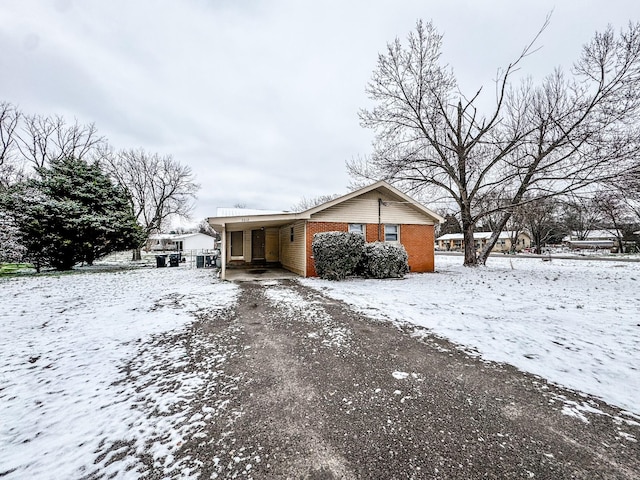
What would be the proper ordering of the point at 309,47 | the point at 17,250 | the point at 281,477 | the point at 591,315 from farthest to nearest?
the point at 309,47
the point at 17,250
the point at 591,315
the point at 281,477

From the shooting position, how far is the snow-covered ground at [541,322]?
10.4 ft

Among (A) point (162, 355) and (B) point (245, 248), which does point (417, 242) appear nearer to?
(B) point (245, 248)

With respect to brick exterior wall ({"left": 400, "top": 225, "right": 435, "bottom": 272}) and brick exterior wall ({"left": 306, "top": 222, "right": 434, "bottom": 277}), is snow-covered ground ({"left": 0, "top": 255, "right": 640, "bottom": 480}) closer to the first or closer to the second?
brick exterior wall ({"left": 306, "top": 222, "right": 434, "bottom": 277})

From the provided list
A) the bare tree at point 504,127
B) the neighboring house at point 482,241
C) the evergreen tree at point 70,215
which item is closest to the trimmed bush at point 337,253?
the bare tree at point 504,127

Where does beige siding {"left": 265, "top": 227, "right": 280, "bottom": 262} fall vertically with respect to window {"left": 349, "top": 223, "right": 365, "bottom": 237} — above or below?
below

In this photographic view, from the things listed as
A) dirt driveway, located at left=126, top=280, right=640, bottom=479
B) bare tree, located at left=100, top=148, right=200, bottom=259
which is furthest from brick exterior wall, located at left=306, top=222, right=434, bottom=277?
bare tree, located at left=100, top=148, right=200, bottom=259

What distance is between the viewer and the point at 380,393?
9.14 ft

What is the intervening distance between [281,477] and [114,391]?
226cm

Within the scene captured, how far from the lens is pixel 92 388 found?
115 inches

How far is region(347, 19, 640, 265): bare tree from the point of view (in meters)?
11.2

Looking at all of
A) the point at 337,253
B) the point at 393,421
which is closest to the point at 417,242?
the point at 337,253

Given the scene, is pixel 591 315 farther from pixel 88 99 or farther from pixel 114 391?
pixel 88 99

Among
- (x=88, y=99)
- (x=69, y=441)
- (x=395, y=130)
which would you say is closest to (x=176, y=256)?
(x=88, y=99)

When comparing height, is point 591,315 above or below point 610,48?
below
